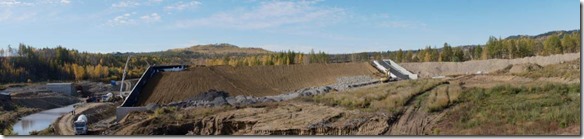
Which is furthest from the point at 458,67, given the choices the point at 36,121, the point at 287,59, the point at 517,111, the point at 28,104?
the point at 28,104

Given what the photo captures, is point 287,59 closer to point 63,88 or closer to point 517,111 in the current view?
point 63,88

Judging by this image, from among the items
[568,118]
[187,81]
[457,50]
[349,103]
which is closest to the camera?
[568,118]

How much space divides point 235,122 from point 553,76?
10.4 m

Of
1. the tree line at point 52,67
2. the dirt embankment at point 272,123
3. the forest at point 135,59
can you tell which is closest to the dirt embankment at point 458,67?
the forest at point 135,59

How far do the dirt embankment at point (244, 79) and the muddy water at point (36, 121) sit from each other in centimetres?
386

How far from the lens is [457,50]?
138 ft

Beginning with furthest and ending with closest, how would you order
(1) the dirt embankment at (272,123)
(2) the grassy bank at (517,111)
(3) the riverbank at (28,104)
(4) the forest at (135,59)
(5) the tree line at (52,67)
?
(5) the tree line at (52,67) → (4) the forest at (135,59) → (3) the riverbank at (28,104) → (1) the dirt embankment at (272,123) → (2) the grassy bank at (517,111)

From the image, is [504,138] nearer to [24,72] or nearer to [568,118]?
[568,118]

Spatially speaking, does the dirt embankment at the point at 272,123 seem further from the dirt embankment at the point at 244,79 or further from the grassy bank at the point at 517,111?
the dirt embankment at the point at 244,79

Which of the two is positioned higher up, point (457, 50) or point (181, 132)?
point (457, 50)

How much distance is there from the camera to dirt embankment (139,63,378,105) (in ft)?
70.3

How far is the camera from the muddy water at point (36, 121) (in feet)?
62.7

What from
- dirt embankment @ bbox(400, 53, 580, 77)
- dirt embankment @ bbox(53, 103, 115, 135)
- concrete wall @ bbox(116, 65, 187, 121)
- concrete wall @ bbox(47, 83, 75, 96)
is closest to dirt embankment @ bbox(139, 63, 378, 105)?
concrete wall @ bbox(116, 65, 187, 121)

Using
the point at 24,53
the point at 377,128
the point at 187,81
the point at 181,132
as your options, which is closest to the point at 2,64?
the point at 24,53
